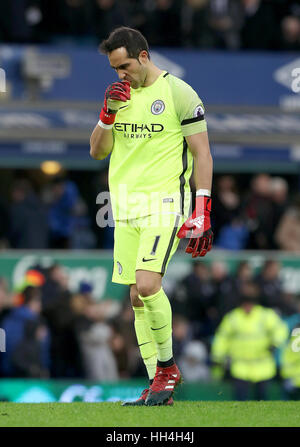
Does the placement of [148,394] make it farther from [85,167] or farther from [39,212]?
[85,167]

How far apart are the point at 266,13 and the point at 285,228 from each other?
Answer: 3.62 metres

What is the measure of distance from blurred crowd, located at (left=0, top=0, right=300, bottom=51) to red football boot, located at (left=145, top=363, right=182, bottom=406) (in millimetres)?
9770

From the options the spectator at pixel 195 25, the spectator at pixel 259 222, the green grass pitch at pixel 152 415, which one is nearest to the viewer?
the green grass pitch at pixel 152 415

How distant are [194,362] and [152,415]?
23.8 ft

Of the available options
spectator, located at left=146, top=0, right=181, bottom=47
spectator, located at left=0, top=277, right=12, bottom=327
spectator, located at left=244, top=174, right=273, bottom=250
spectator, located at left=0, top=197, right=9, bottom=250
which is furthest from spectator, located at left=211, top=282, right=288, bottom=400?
spectator, located at left=146, top=0, right=181, bottom=47

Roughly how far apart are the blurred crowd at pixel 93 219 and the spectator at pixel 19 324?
1662 mm

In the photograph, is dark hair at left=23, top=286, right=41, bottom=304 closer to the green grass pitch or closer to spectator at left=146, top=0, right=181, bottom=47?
spectator at left=146, top=0, right=181, bottom=47

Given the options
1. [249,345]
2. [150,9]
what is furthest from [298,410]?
[150,9]

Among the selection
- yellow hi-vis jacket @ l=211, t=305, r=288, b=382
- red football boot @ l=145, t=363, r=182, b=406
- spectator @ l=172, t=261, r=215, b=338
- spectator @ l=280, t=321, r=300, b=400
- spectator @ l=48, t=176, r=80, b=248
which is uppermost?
red football boot @ l=145, t=363, r=182, b=406

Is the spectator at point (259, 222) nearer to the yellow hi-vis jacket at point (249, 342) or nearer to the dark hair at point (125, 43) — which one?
the yellow hi-vis jacket at point (249, 342)

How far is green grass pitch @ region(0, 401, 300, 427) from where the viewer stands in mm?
6770

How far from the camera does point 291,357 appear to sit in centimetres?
1438

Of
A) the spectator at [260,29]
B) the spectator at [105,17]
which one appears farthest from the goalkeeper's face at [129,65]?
the spectator at [260,29]

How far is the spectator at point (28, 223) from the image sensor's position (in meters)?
15.4
